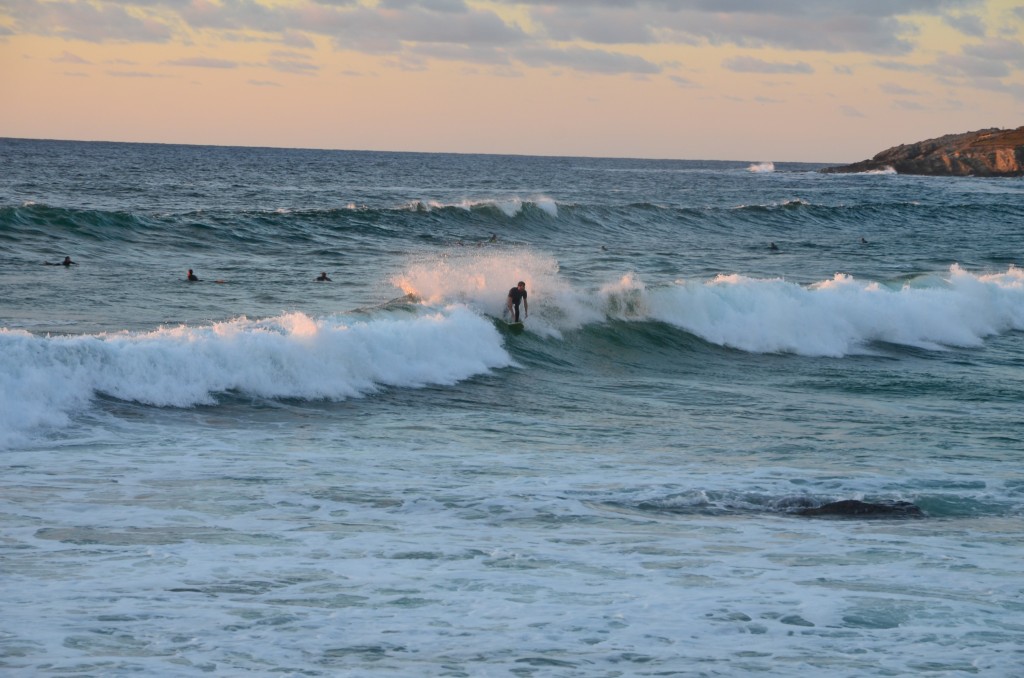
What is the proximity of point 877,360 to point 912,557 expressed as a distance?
15.7 metres

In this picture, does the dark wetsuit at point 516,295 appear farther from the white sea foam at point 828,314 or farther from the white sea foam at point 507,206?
the white sea foam at point 507,206

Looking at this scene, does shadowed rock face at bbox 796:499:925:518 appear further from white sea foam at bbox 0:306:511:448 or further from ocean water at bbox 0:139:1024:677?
white sea foam at bbox 0:306:511:448

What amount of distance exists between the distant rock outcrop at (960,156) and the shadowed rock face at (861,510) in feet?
440

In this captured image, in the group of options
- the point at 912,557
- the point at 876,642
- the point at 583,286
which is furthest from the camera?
the point at 583,286

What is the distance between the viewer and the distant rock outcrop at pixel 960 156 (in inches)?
5271

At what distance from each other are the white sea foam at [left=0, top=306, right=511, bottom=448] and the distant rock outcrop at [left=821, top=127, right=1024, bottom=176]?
128 metres

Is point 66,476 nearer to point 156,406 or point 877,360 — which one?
point 156,406

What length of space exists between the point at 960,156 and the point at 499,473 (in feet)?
458

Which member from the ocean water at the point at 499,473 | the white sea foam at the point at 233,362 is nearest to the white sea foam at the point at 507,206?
the ocean water at the point at 499,473

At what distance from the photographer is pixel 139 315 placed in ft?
73.5

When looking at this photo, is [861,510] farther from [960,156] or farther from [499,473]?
[960,156]

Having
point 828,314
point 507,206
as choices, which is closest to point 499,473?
point 828,314

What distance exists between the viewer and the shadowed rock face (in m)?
11.4

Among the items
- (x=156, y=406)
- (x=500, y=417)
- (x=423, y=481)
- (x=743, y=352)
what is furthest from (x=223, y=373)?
(x=743, y=352)
